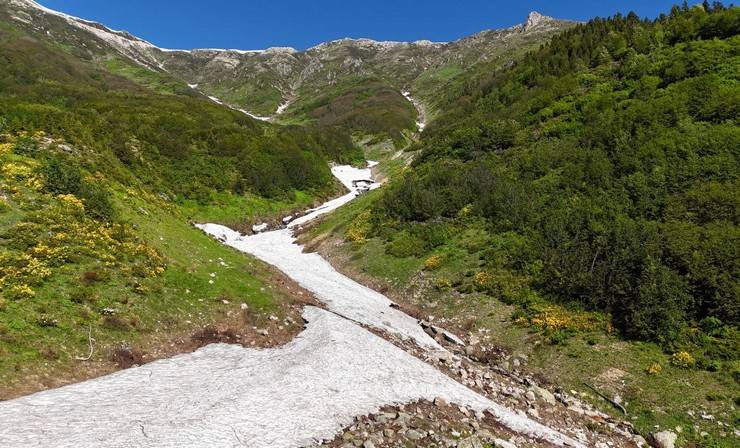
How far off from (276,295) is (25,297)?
10356 mm

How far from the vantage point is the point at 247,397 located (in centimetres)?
1171

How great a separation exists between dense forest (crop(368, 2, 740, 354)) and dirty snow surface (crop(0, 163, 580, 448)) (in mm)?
8604

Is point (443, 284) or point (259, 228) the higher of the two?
point (443, 284)


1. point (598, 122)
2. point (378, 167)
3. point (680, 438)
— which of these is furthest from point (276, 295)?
point (378, 167)

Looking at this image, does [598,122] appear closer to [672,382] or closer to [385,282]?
[385,282]

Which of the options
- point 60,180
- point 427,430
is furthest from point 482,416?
point 60,180

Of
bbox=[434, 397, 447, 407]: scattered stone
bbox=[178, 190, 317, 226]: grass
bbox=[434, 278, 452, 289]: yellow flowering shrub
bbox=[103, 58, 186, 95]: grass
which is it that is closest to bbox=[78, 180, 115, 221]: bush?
bbox=[434, 397, 447, 407]: scattered stone

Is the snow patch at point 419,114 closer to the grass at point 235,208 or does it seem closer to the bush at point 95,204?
the grass at point 235,208

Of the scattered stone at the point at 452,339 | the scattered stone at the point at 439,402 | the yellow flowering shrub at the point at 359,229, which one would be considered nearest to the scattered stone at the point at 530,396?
the scattered stone at the point at 439,402

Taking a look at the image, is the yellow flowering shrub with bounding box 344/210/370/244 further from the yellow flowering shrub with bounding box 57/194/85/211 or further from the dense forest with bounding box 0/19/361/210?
the yellow flowering shrub with bounding box 57/194/85/211

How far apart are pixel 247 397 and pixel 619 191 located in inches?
971

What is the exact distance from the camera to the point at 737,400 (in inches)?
555

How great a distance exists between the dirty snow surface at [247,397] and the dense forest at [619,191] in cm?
860

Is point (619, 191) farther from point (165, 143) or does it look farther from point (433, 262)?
point (165, 143)
